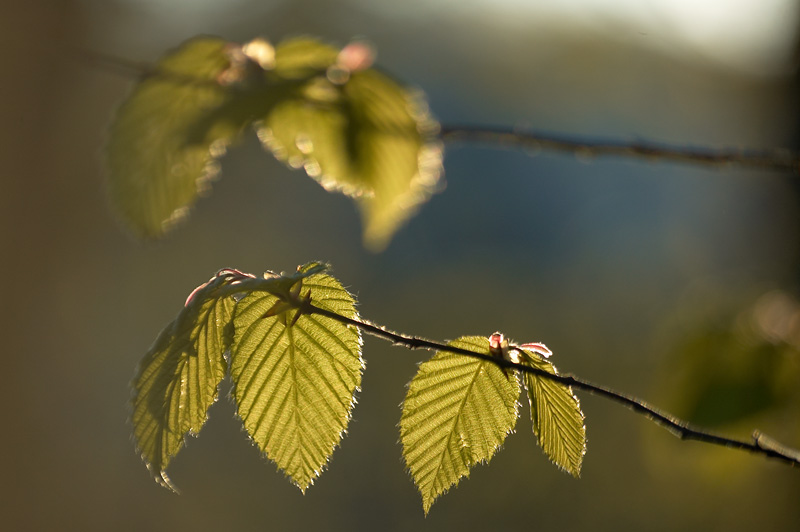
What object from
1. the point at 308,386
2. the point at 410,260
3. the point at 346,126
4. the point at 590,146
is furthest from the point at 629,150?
the point at 410,260

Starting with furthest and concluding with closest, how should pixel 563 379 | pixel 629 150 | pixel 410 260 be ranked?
1. pixel 410 260
2. pixel 629 150
3. pixel 563 379

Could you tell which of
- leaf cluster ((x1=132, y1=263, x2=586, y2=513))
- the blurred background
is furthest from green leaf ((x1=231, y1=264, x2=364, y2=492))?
→ the blurred background

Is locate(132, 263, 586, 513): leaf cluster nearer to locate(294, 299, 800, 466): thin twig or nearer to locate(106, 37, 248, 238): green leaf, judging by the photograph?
locate(294, 299, 800, 466): thin twig

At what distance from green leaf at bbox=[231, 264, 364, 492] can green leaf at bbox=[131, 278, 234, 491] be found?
0.8 inches

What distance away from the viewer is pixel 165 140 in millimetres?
794

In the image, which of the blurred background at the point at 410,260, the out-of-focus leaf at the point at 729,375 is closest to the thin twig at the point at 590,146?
the out-of-focus leaf at the point at 729,375

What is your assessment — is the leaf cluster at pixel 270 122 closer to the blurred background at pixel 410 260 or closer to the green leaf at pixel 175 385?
the green leaf at pixel 175 385

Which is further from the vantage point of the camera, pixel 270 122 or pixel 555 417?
pixel 270 122

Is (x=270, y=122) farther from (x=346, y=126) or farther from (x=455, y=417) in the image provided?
(x=455, y=417)

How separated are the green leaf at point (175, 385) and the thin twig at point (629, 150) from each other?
41 cm

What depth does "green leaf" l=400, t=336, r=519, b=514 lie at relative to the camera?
55 centimetres

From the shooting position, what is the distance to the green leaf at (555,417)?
1.77 feet

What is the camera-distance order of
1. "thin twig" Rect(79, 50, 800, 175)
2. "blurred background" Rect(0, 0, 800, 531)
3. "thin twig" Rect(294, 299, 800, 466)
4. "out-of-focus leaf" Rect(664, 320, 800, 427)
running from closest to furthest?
"thin twig" Rect(294, 299, 800, 466) < "thin twig" Rect(79, 50, 800, 175) < "out-of-focus leaf" Rect(664, 320, 800, 427) < "blurred background" Rect(0, 0, 800, 531)

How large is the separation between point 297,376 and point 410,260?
25.7ft
